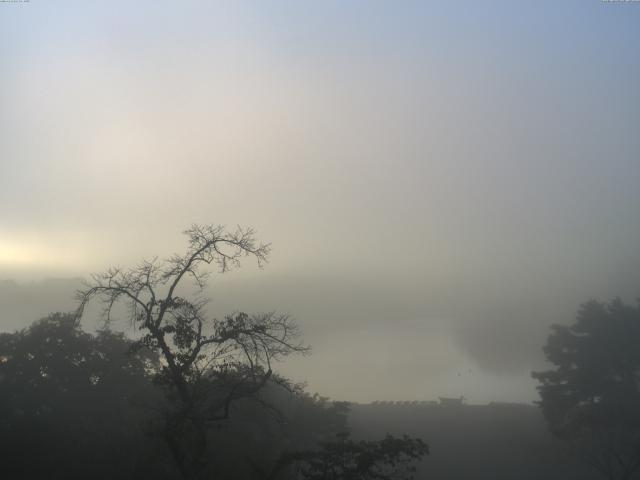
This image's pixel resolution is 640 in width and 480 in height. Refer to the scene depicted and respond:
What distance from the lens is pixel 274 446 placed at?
1041 inches

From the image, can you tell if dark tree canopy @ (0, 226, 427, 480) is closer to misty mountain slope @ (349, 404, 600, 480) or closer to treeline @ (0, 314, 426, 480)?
treeline @ (0, 314, 426, 480)

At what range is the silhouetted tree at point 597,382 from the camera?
121 ft

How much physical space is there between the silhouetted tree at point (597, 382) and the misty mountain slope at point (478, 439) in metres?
2.96

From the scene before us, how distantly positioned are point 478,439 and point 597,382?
13.5 metres

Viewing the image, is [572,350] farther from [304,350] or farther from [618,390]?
[304,350]

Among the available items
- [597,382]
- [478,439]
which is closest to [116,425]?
[478,439]

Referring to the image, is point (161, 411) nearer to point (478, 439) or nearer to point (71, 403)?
point (71, 403)

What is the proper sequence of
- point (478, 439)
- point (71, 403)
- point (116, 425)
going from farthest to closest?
point (478, 439), point (71, 403), point (116, 425)

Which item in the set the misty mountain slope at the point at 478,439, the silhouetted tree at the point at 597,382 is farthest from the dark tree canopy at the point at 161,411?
the silhouetted tree at the point at 597,382

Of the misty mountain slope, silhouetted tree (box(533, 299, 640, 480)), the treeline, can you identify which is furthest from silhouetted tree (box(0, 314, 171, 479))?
silhouetted tree (box(533, 299, 640, 480))

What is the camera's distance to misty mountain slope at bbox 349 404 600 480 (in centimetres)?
3659

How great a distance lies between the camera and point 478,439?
47.5 meters

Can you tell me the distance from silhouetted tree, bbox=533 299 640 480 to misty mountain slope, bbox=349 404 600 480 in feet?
9.70

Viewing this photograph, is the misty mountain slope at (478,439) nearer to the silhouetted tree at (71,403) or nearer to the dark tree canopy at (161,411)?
the dark tree canopy at (161,411)
